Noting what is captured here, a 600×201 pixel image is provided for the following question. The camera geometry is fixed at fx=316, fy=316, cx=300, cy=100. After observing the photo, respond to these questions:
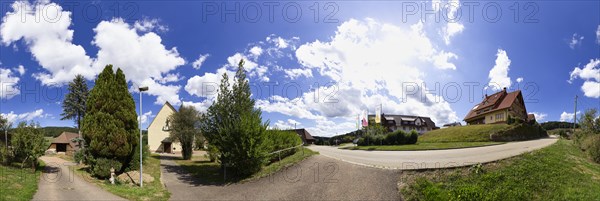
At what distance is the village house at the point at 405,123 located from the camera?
91.6 m

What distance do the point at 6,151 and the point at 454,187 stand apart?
92.6 ft

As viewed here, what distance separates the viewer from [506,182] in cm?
1227

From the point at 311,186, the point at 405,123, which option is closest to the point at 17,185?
the point at 311,186

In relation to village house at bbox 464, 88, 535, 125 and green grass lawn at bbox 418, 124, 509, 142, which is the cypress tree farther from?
village house at bbox 464, 88, 535, 125

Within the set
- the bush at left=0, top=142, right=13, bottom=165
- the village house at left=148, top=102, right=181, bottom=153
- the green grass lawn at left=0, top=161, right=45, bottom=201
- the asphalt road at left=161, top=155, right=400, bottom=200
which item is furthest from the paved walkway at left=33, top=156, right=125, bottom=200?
the village house at left=148, top=102, right=181, bottom=153

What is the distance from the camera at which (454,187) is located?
39.5 ft

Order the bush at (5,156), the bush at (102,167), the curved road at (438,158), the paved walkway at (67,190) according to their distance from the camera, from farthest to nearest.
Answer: the bush at (5,156)
the bush at (102,167)
the curved road at (438,158)
the paved walkway at (67,190)

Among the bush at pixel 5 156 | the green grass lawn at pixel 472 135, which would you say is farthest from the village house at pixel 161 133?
the green grass lawn at pixel 472 135

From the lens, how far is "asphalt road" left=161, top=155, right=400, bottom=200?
13141 mm

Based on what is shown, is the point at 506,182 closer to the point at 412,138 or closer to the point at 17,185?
the point at 17,185

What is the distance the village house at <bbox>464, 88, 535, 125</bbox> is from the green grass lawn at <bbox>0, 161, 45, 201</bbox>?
52.4 m

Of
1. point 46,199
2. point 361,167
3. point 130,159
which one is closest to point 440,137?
point 361,167

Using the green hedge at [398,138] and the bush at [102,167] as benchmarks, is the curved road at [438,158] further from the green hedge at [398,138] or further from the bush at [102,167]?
the bush at [102,167]

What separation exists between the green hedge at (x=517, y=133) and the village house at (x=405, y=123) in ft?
169
